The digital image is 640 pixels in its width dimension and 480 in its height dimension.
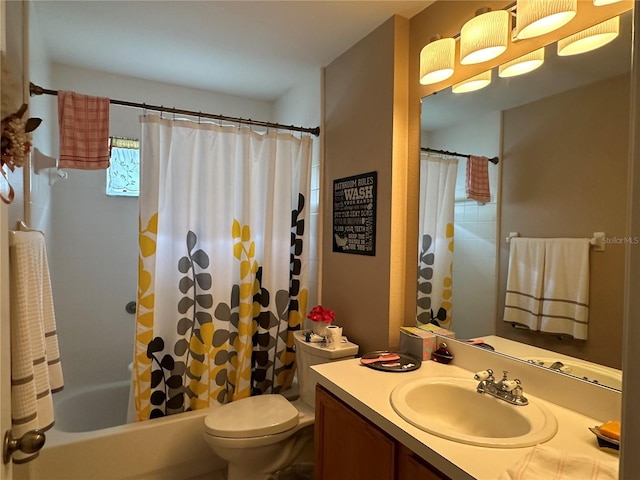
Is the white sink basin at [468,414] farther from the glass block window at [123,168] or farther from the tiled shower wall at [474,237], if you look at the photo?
the glass block window at [123,168]

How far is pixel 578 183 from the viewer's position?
47.9 inches

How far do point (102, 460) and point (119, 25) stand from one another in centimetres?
221

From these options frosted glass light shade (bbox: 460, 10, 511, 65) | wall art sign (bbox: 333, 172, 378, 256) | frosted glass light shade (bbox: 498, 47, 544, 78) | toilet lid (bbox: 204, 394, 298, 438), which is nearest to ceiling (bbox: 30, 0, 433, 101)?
frosted glass light shade (bbox: 460, 10, 511, 65)

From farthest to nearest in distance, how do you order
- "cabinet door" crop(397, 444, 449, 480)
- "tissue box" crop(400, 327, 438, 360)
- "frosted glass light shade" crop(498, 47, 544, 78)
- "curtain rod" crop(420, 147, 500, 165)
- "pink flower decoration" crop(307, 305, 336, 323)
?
"pink flower decoration" crop(307, 305, 336, 323) → "tissue box" crop(400, 327, 438, 360) → "curtain rod" crop(420, 147, 500, 165) → "frosted glass light shade" crop(498, 47, 544, 78) → "cabinet door" crop(397, 444, 449, 480)

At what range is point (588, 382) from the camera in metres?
1.16

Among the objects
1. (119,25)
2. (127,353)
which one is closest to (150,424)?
(127,353)

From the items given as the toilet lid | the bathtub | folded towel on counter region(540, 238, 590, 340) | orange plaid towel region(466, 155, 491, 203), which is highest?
orange plaid towel region(466, 155, 491, 203)

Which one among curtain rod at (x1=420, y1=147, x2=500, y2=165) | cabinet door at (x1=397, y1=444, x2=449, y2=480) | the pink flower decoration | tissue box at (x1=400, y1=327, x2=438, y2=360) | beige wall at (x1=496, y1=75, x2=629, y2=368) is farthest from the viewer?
the pink flower decoration

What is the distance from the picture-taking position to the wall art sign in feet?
6.35

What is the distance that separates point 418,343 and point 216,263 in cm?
117

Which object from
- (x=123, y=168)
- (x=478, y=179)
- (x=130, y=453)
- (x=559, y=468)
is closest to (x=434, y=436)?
(x=559, y=468)

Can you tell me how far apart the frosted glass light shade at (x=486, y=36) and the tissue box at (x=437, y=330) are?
1.16 meters

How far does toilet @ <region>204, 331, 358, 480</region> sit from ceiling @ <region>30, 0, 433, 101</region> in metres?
1.68

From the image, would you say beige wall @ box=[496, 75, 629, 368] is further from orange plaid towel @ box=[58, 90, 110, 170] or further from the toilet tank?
orange plaid towel @ box=[58, 90, 110, 170]
